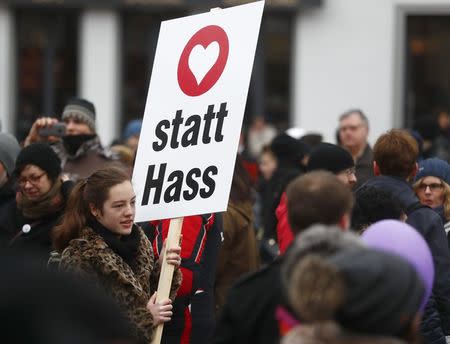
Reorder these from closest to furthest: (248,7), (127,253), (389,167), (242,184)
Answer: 1. (127,253)
2. (248,7)
3. (389,167)
4. (242,184)

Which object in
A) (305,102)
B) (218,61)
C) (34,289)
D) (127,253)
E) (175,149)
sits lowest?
(34,289)

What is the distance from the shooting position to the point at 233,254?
327 inches

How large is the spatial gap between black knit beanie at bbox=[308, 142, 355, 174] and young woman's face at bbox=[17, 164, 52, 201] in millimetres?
1485

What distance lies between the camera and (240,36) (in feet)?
19.9

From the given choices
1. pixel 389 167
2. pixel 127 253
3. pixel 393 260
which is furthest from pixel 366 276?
pixel 389 167

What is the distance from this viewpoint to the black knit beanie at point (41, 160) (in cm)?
724

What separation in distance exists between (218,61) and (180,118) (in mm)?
323

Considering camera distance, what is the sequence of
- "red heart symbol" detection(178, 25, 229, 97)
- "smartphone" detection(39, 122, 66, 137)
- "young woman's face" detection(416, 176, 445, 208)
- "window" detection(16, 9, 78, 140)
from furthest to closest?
"window" detection(16, 9, 78, 140) < "smartphone" detection(39, 122, 66, 137) < "young woman's face" detection(416, 176, 445, 208) < "red heart symbol" detection(178, 25, 229, 97)

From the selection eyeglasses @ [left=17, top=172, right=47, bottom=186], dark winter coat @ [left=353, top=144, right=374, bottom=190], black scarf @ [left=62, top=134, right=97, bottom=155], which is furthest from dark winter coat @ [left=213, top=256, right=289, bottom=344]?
black scarf @ [left=62, top=134, right=97, bottom=155]

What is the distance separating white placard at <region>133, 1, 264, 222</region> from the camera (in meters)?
5.95

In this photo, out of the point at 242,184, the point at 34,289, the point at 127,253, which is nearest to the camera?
the point at 34,289

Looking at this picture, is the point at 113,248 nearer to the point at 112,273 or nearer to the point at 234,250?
the point at 112,273

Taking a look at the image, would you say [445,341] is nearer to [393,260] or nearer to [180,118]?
[180,118]

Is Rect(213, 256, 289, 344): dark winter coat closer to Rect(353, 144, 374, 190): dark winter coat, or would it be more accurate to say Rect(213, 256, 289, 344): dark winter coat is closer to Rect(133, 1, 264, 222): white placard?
Rect(133, 1, 264, 222): white placard
